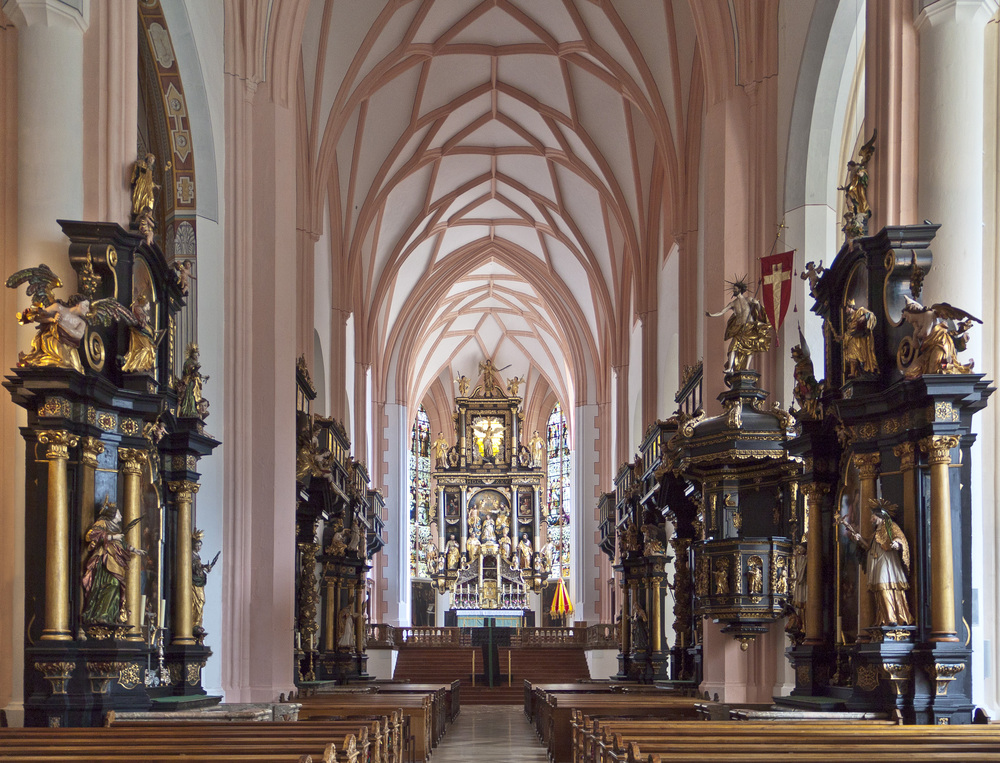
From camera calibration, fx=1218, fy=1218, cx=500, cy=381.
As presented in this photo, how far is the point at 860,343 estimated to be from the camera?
8.95 meters

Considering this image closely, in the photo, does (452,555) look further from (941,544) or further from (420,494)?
(941,544)

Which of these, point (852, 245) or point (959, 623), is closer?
point (959, 623)

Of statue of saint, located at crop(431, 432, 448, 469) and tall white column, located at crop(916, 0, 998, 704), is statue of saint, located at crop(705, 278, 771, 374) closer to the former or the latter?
tall white column, located at crop(916, 0, 998, 704)

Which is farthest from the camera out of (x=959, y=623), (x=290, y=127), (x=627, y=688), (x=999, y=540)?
(x=627, y=688)

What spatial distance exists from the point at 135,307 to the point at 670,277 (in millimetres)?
15236

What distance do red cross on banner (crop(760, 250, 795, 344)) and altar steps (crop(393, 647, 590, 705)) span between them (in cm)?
1650

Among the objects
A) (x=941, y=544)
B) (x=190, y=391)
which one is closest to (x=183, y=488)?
(x=190, y=391)

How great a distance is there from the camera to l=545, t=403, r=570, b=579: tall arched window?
43.3m

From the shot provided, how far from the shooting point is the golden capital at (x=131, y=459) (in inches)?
367

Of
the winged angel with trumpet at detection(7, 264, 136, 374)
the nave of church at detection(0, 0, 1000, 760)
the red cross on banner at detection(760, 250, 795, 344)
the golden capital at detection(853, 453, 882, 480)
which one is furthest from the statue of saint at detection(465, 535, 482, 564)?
the winged angel with trumpet at detection(7, 264, 136, 374)

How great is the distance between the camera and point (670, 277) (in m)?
23.2

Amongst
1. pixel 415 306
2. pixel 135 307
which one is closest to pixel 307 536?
pixel 135 307

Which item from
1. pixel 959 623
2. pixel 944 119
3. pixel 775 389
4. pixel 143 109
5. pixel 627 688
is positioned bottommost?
pixel 627 688

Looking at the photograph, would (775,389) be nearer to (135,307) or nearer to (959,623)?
(959,623)
